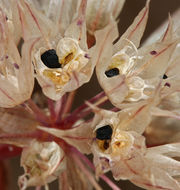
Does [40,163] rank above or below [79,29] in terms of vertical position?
below

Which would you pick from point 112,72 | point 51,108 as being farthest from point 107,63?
point 51,108

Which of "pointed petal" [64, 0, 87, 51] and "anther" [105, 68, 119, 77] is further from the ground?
"pointed petal" [64, 0, 87, 51]

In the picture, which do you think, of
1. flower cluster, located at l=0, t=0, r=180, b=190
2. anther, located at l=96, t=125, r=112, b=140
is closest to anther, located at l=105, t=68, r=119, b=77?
flower cluster, located at l=0, t=0, r=180, b=190

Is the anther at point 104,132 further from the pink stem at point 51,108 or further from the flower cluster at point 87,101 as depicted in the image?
the pink stem at point 51,108

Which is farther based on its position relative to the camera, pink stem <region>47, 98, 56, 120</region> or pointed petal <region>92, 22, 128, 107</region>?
pink stem <region>47, 98, 56, 120</region>

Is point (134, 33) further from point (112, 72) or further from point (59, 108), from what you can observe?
point (59, 108)

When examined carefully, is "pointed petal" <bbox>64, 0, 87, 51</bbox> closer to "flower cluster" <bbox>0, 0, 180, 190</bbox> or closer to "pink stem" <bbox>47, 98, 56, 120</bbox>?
"flower cluster" <bbox>0, 0, 180, 190</bbox>

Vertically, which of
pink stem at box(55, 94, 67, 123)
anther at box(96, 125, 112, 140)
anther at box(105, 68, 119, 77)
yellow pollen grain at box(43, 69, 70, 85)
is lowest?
pink stem at box(55, 94, 67, 123)

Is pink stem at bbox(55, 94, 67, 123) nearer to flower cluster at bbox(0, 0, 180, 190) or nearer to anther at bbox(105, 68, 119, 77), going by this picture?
flower cluster at bbox(0, 0, 180, 190)

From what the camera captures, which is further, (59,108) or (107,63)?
(59,108)

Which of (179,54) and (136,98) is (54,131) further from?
(179,54)

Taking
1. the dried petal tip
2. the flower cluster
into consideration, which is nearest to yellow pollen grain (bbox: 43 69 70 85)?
the flower cluster
